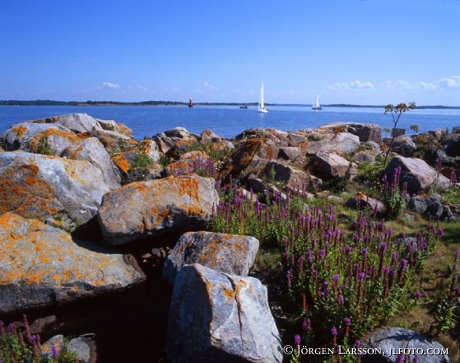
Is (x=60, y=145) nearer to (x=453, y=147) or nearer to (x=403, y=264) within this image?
(x=403, y=264)

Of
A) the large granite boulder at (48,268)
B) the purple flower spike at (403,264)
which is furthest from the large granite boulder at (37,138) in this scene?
the purple flower spike at (403,264)

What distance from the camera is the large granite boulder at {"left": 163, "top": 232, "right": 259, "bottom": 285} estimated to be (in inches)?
268

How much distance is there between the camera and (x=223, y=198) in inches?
399

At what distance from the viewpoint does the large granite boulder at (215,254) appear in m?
6.82

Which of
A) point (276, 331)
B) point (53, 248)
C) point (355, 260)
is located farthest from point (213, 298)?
point (53, 248)

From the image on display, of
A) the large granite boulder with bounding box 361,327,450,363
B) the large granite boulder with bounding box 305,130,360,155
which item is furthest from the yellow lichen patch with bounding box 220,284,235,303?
the large granite boulder with bounding box 305,130,360,155

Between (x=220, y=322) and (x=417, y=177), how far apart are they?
9225 millimetres

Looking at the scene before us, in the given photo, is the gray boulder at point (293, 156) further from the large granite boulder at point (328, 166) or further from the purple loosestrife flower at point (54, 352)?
the purple loosestrife flower at point (54, 352)

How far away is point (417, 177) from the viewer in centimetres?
1122

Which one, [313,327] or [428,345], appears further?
[313,327]

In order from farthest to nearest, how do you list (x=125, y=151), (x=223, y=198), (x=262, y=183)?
(x=125, y=151) < (x=262, y=183) < (x=223, y=198)

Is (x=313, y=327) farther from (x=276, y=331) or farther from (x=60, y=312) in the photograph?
(x=60, y=312)

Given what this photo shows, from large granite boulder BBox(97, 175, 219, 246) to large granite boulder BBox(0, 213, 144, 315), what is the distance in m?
0.68

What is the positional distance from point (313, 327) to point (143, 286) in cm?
379
